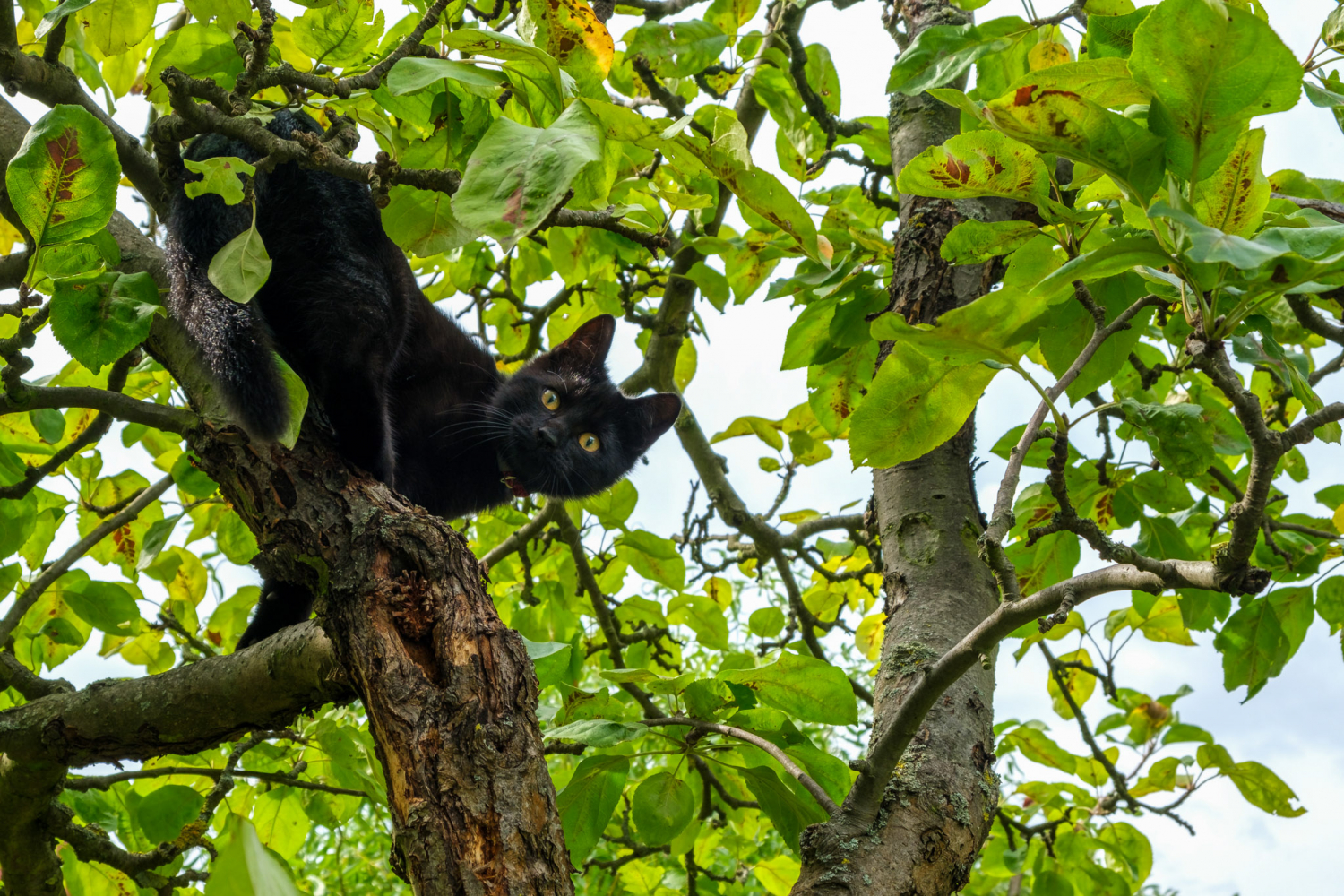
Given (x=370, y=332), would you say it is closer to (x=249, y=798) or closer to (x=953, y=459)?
(x=953, y=459)

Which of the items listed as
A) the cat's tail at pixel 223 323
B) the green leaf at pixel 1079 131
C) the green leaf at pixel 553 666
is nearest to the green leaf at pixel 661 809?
the green leaf at pixel 553 666

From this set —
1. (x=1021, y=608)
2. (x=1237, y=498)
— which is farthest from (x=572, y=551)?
(x=1021, y=608)

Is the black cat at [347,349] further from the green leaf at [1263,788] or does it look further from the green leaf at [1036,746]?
the green leaf at [1263,788]

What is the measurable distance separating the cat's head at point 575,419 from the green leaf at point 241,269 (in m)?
1.53

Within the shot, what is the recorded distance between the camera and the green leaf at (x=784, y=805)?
1499mm

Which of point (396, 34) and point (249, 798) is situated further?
point (249, 798)

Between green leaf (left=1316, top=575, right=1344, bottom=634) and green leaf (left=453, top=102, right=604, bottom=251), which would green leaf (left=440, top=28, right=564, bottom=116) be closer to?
green leaf (left=453, top=102, right=604, bottom=251)

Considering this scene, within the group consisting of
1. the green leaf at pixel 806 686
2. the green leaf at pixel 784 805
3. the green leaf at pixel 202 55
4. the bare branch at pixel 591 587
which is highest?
the green leaf at pixel 202 55

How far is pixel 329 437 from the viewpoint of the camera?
5.63 ft

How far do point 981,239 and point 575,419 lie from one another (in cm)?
189

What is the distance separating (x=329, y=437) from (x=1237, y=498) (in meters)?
1.79

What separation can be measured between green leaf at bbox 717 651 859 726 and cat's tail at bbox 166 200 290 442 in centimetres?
87

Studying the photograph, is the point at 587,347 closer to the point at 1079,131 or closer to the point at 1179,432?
the point at 1179,432

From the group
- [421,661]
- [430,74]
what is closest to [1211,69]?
[430,74]
